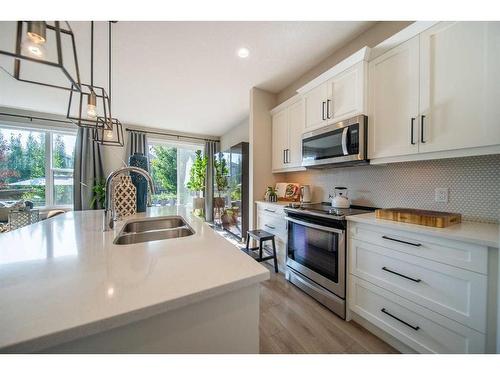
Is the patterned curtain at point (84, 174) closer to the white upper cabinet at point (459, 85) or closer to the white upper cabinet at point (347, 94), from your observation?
the white upper cabinet at point (347, 94)

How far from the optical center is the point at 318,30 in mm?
1802

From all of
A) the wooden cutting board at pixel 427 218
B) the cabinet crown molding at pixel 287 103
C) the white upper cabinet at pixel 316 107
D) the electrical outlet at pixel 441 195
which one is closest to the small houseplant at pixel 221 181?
the cabinet crown molding at pixel 287 103

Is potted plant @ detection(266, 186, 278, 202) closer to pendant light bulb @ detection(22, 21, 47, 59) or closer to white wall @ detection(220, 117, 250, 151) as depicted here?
white wall @ detection(220, 117, 250, 151)

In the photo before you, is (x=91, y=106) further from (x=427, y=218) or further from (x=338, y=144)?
(x=427, y=218)

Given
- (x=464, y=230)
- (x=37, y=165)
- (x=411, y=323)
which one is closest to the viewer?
(x=464, y=230)

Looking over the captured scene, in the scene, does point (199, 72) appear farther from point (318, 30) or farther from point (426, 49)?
point (426, 49)

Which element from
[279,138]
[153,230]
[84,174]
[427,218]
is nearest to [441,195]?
[427,218]

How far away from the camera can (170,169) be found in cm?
519

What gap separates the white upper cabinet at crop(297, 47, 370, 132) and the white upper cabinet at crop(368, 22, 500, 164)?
0.29 feet

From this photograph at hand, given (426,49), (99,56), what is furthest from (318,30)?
(99,56)

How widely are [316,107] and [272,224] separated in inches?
59.7

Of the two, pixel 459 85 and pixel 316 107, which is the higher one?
pixel 316 107

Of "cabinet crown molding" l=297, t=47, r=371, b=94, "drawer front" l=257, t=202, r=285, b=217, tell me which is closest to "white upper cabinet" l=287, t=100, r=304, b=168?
"cabinet crown molding" l=297, t=47, r=371, b=94
